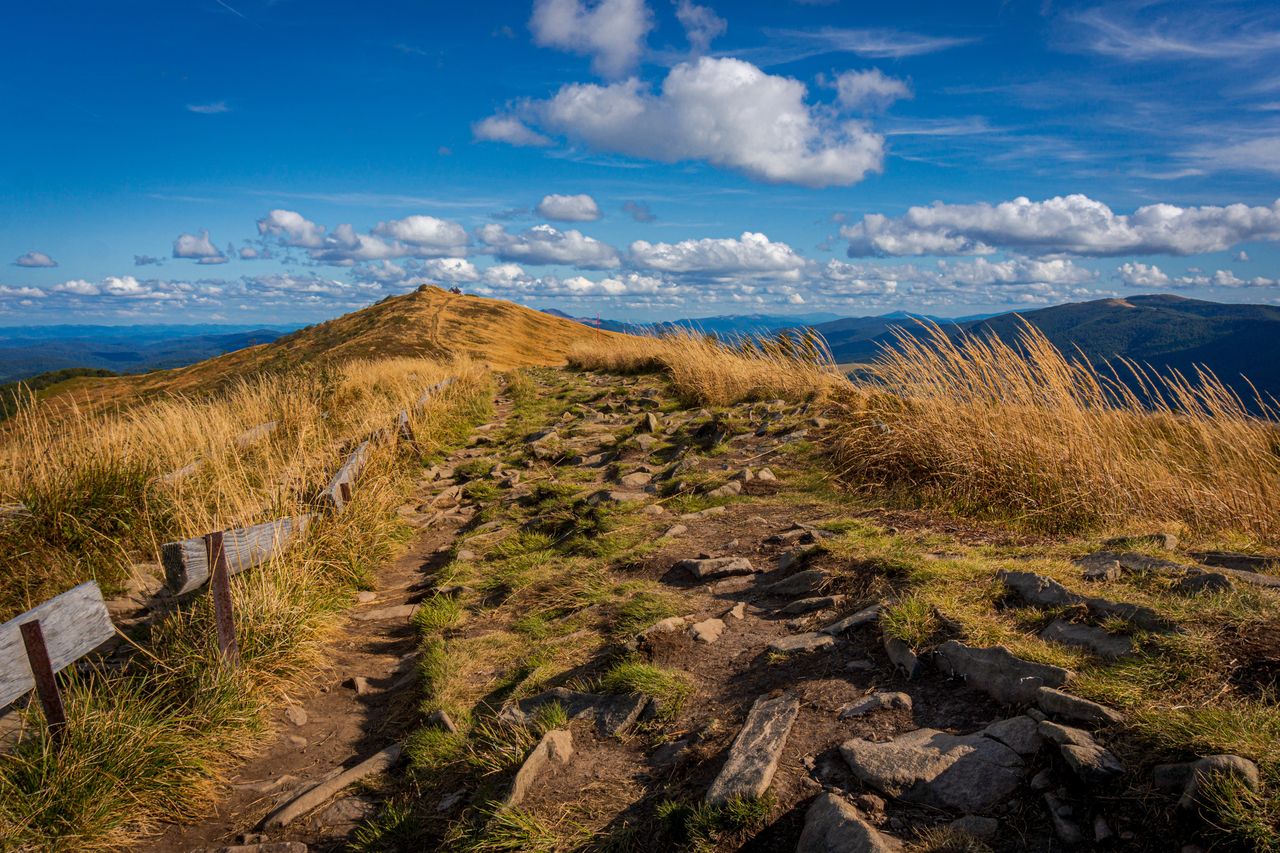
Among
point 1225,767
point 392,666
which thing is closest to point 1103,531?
point 1225,767

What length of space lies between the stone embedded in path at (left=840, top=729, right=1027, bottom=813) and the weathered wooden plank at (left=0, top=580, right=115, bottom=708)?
357 cm

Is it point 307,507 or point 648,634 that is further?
point 307,507

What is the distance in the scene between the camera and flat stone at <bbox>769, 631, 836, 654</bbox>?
3.81m

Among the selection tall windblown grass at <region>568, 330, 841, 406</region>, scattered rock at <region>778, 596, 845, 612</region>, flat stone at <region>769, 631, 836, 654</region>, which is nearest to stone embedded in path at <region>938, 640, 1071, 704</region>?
flat stone at <region>769, 631, 836, 654</region>

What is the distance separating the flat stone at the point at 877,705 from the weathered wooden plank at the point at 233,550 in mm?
3684

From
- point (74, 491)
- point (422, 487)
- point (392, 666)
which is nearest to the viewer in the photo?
point (392, 666)

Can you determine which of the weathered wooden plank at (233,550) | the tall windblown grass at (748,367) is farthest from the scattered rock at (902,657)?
the tall windblown grass at (748,367)

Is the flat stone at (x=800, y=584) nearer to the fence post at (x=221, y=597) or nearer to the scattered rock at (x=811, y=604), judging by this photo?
the scattered rock at (x=811, y=604)

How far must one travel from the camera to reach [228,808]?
→ 3.47m

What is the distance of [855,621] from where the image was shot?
12.8 ft

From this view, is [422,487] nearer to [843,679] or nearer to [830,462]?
[830,462]

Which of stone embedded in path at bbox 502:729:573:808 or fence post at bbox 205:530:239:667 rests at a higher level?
fence post at bbox 205:530:239:667

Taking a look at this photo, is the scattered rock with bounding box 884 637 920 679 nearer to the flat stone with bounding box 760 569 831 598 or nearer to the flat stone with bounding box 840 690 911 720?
the flat stone with bounding box 840 690 911 720

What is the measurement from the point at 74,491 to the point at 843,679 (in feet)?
19.9
